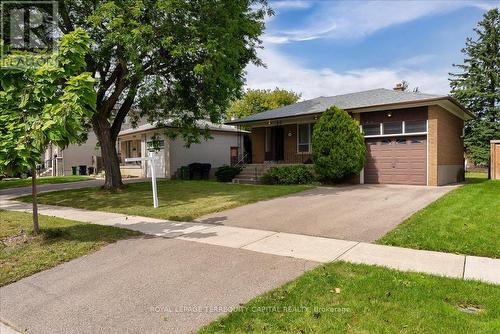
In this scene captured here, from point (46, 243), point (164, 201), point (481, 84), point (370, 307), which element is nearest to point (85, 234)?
point (46, 243)

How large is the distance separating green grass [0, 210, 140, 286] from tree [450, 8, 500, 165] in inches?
1450

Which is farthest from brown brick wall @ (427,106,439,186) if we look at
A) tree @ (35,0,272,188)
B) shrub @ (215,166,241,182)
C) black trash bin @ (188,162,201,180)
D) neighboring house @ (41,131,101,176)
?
neighboring house @ (41,131,101,176)

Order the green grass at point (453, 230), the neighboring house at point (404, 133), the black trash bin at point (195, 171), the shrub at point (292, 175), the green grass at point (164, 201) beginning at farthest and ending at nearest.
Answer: the black trash bin at point (195, 171), the shrub at point (292, 175), the neighboring house at point (404, 133), the green grass at point (164, 201), the green grass at point (453, 230)

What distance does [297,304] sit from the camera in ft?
12.2

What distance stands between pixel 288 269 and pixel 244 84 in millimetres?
11706

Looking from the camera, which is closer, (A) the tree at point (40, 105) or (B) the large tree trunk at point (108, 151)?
(A) the tree at point (40, 105)

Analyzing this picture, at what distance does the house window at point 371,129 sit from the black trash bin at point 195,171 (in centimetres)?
1100

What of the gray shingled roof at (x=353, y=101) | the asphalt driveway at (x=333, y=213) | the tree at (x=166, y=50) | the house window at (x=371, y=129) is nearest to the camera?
the asphalt driveway at (x=333, y=213)

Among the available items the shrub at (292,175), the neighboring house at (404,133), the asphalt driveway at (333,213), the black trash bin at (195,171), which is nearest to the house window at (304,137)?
the neighboring house at (404,133)

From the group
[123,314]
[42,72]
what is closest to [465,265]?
[123,314]

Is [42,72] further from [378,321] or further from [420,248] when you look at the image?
[420,248]

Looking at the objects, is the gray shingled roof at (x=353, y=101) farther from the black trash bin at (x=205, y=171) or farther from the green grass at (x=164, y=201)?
the green grass at (x=164, y=201)

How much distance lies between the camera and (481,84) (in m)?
35.6

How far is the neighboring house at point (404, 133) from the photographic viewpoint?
14758 millimetres
